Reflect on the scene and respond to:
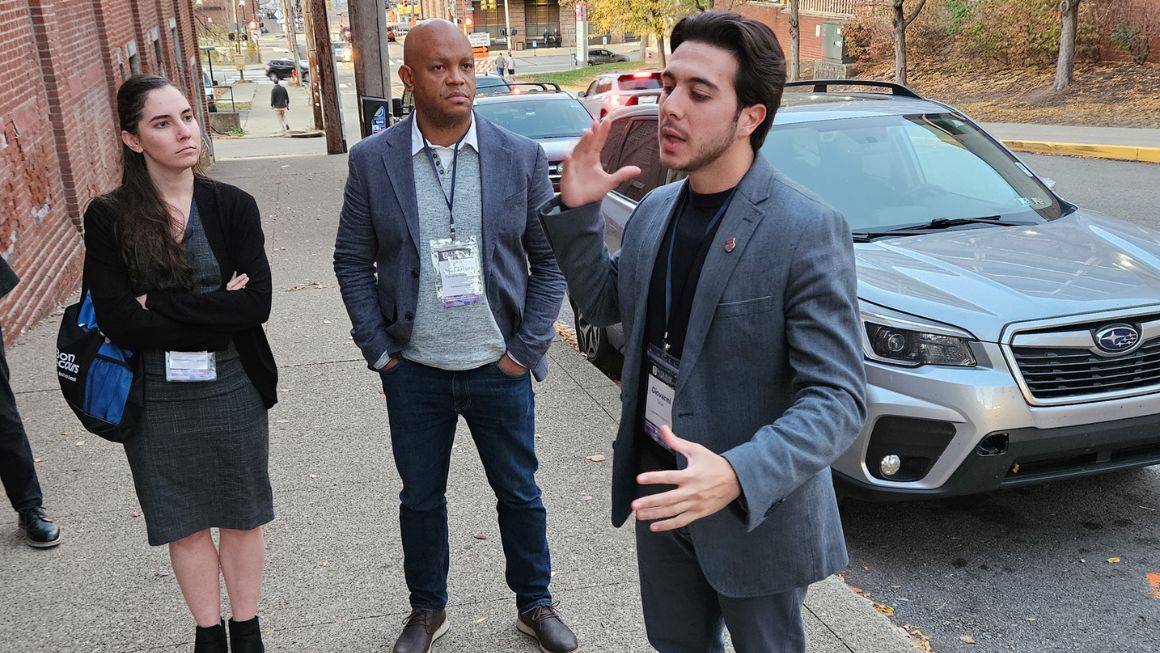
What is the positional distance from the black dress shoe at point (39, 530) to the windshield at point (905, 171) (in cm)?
380

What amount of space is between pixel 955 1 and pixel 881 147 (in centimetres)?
2861

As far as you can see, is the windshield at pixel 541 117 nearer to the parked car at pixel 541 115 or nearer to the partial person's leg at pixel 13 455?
the parked car at pixel 541 115

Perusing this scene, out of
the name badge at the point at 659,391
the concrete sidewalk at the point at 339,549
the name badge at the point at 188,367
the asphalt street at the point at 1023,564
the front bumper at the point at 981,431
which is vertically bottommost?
the asphalt street at the point at 1023,564

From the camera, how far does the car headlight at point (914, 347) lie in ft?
12.9

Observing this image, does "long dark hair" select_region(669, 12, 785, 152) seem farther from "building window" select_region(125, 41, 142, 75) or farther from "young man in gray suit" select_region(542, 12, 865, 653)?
"building window" select_region(125, 41, 142, 75)

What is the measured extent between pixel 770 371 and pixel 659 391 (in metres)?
0.31

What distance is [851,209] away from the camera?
507 cm

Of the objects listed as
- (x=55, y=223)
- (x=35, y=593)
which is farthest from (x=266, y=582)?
(x=55, y=223)

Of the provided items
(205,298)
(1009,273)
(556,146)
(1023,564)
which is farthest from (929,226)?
(556,146)

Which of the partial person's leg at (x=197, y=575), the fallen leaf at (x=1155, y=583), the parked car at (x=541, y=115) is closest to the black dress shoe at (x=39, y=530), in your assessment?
the partial person's leg at (x=197, y=575)

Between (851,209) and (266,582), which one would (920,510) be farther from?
(266,582)

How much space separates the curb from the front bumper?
43.0ft

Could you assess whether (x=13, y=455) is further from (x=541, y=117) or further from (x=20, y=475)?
(x=541, y=117)

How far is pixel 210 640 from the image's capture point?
10.0 feet
